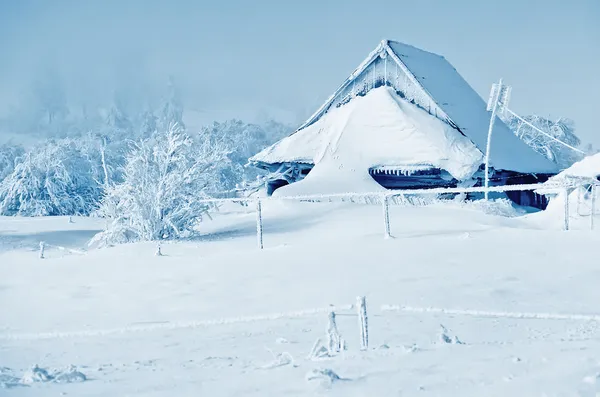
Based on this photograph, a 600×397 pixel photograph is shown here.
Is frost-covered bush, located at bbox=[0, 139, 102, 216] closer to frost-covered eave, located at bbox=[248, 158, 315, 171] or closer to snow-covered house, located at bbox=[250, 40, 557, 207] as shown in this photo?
frost-covered eave, located at bbox=[248, 158, 315, 171]

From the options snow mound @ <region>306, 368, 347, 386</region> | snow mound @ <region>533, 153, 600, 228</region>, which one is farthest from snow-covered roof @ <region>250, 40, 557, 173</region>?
snow mound @ <region>306, 368, 347, 386</region>

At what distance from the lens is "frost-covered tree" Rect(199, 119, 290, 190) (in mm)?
55250

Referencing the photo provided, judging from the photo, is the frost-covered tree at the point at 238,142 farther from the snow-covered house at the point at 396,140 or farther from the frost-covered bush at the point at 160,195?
the frost-covered bush at the point at 160,195

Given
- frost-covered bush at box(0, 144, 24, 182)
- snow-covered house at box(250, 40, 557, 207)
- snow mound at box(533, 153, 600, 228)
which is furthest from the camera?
frost-covered bush at box(0, 144, 24, 182)

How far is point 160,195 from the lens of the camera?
16.4 metres

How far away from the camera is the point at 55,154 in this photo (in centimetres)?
4028

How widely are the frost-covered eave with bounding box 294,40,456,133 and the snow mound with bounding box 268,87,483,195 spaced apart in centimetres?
48

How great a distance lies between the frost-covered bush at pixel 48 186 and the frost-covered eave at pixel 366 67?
14590mm

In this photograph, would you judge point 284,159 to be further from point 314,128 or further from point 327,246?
point 327,246

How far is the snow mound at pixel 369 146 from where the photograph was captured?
79.3 feet

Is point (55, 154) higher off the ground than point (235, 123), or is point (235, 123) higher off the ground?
point (235, 123)

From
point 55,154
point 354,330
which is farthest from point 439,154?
point 55,154

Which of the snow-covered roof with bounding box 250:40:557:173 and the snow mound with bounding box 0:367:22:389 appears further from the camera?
the snow-covered roof with bounding box 250:40:557:173

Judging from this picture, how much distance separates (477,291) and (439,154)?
53.0 ft
